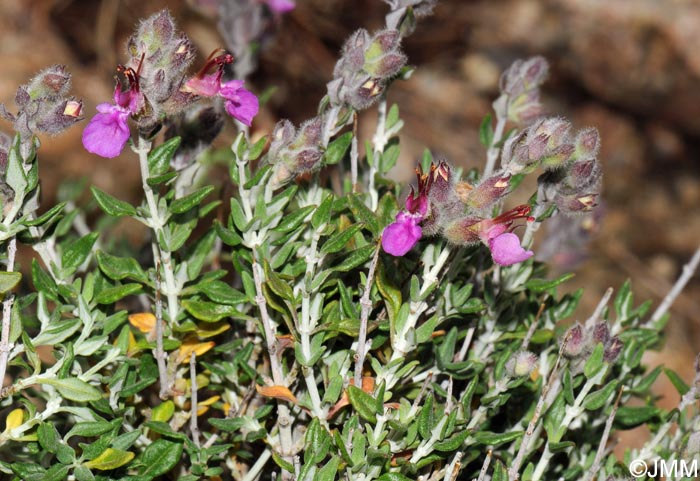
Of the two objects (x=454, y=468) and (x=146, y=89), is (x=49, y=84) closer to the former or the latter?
(x=146, y=89)

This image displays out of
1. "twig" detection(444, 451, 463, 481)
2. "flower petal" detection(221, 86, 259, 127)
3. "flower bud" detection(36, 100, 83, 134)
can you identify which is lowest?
"twig" detection(444, 451, 463, 481)

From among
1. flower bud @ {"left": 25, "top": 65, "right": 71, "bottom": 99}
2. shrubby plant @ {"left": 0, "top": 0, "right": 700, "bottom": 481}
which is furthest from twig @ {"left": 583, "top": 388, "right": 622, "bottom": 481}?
flower bud @ {"left": 25, "top": 65, "right": 71, "bottom": 99}

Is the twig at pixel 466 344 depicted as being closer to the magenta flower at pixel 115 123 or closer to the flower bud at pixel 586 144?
the flower bud at pixel 586 144

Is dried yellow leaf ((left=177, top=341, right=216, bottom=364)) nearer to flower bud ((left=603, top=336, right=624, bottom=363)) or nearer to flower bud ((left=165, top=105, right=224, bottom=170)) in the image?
flower bud ((left=165, top=105, right=224, bottom=170))

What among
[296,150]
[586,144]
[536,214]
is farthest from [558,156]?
[296,150]

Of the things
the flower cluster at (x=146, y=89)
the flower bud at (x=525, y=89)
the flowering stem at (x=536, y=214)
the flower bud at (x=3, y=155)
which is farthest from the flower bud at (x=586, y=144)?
the flower bud at (x=3, y=155)

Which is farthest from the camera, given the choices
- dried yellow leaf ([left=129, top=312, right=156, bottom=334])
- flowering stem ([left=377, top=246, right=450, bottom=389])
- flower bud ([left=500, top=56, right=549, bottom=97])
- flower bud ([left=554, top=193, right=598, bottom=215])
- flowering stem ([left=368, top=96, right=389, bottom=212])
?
flower bud ([left=500, top=56, right=549, bottom=97])
